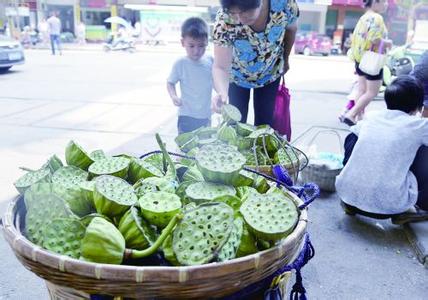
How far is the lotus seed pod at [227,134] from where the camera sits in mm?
2037

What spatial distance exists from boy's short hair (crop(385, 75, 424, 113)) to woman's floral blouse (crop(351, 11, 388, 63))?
250 centimetres

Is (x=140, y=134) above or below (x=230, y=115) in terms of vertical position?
below

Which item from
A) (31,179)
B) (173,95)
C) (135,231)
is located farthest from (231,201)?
(173,95)

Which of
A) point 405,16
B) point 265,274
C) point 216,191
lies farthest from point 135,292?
point 405,16

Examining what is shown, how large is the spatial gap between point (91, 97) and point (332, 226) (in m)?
5.78

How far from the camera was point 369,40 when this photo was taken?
5.07m

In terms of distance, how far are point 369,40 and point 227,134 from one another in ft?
12.3

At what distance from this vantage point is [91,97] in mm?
7625

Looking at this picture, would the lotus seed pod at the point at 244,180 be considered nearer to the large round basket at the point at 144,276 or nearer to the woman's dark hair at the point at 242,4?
the large round basket at the point at 144,276

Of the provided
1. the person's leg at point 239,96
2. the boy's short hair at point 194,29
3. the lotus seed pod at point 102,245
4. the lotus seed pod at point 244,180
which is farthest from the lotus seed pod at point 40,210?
the boy's short hair at point 194,29

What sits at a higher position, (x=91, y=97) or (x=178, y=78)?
(x=178, y=78)

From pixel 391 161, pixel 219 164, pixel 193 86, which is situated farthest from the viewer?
pixel 193 86

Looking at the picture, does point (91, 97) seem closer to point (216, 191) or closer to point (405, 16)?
point (216, 191)

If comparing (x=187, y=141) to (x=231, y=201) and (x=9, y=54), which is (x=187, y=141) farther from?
(x=9, y=54)
